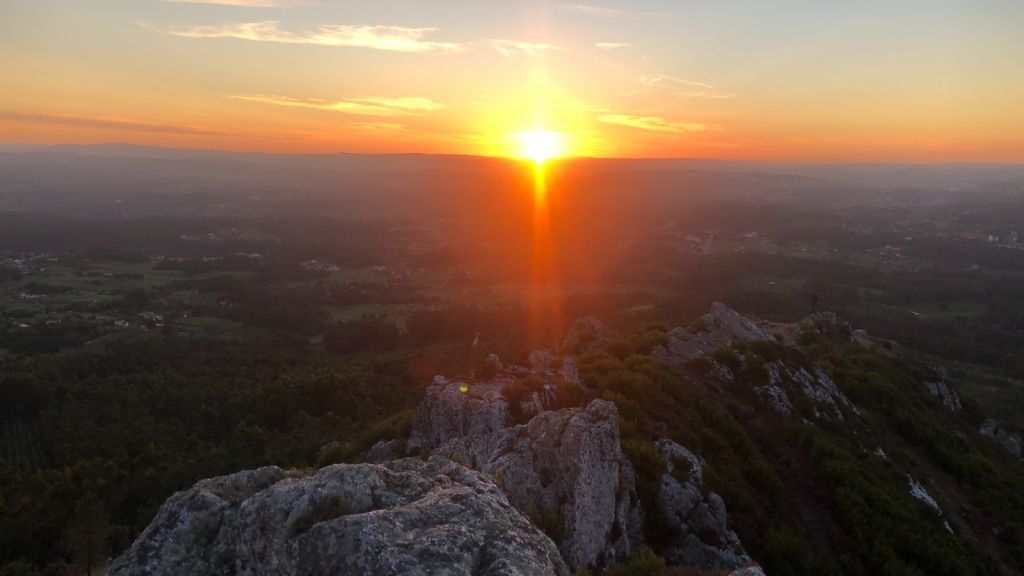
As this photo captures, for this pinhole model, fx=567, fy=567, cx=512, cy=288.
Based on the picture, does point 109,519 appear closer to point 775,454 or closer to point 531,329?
point 775,454

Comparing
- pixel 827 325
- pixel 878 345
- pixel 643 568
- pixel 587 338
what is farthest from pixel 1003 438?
pixel 643 568

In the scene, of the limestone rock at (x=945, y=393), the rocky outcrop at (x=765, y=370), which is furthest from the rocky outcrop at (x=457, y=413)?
the limestone rock at (x=945, y=393)

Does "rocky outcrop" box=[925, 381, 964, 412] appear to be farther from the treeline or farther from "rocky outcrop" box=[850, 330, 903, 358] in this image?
the treeline

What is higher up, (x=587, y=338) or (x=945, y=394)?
(x=587, y=338)

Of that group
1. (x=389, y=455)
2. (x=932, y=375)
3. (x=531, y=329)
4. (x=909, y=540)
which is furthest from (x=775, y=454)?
(x=531, y=329)

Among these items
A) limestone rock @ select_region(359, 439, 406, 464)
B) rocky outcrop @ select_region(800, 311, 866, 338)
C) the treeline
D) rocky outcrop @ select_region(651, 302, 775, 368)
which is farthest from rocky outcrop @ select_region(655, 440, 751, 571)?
rocky outcrop @ select_region(800, 311, 866, 338)

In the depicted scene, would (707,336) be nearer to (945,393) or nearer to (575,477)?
(945,393)

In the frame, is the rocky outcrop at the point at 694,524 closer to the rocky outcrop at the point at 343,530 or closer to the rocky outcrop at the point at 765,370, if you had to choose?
the rocky outcrop at the point at 343,530
